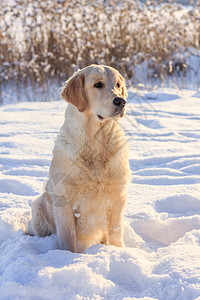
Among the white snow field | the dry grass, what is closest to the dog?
the white snow field

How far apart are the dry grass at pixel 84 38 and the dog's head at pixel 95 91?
543 centimetres

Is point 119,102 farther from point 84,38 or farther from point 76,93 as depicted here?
point 84,38

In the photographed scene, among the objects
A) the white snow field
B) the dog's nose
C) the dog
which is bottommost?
the white snow field

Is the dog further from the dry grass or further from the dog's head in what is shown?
the dry grass

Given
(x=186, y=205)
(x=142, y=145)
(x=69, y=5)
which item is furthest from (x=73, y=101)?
(x=69, y=5)

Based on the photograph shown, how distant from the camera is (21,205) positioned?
125 inches

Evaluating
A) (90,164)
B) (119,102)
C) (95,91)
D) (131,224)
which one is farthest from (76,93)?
(131,224)

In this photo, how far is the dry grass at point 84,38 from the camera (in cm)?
805

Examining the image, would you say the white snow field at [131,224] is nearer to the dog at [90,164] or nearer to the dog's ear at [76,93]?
the dog at [90,164]

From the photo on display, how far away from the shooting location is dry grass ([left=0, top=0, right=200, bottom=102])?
8.05 metres

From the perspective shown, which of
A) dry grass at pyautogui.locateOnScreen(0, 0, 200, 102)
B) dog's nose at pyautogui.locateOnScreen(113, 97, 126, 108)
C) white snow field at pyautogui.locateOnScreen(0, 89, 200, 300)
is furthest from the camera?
dry grass at pyautogui.locateOnScreen(0, 0, 200, 102)

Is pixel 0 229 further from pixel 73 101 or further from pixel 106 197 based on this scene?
pixel 73 101

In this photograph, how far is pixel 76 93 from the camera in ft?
8.04

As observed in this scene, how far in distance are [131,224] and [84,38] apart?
6.09 meters
